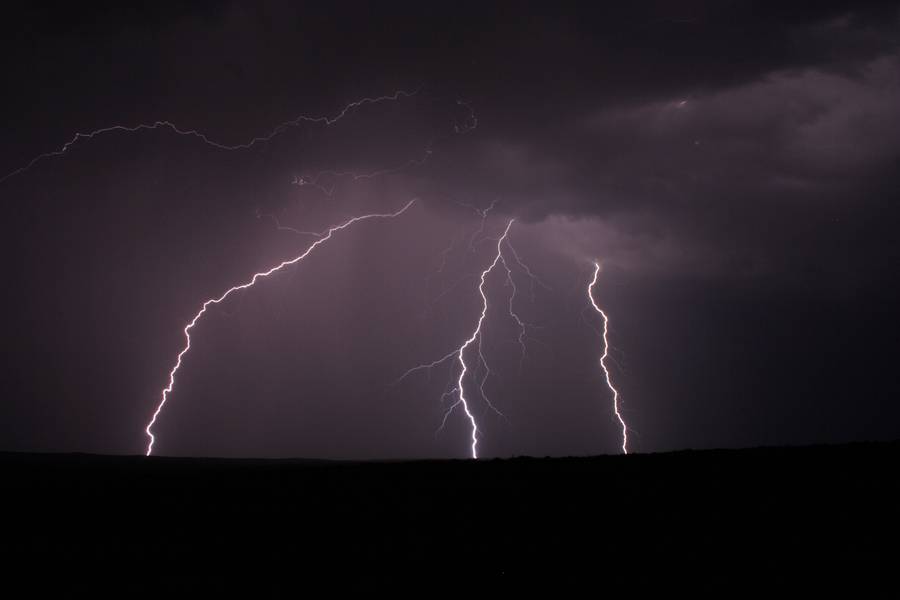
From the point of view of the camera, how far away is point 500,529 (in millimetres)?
6051

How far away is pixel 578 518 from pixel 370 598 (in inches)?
90.8

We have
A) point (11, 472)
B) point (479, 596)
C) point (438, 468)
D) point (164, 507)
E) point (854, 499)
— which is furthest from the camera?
point (11, 472)

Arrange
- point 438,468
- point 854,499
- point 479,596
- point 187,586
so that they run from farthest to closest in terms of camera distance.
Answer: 1. point 438,468
2. point 854,499
3. point 187,586
4. point 479,596

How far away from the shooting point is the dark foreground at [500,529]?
15.7 ft

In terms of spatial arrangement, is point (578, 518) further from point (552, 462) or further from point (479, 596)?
point (552, 462)

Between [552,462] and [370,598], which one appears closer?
[370,598]

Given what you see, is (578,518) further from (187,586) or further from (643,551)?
(187,586)

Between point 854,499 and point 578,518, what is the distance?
7.66 ft

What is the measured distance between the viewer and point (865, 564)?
4547mm

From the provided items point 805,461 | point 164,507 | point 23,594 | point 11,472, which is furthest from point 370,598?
point 11,472

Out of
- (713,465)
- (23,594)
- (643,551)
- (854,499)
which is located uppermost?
(713,465)

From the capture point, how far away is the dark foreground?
4785 mm

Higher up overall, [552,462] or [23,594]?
[552,462]

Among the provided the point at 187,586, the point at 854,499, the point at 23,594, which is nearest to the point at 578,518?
the point at 854,499
